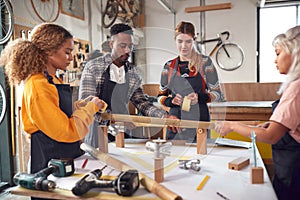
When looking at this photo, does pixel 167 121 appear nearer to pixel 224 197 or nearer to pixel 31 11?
pixel 224 197

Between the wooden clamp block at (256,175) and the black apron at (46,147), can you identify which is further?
the black apron at (46,147)

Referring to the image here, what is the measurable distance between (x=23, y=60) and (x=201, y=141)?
3.01 feet

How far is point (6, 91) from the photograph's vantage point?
2771 mm

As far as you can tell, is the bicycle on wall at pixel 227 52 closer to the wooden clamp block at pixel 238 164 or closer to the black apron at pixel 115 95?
the black apron at pixel 115 95

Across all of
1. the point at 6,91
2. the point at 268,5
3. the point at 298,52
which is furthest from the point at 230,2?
the point at 298,52

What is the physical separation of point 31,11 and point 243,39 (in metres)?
4.33

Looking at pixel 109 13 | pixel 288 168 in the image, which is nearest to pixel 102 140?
pixel 288 168

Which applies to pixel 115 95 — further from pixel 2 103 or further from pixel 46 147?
pixel 2 103

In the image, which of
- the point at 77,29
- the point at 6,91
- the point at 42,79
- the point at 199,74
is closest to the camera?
the point at 42,79

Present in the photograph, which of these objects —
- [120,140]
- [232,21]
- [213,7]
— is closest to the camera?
[120,140]

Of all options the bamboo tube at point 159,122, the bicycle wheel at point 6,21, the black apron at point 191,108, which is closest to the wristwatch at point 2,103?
the bicycle wheel at point 6,21

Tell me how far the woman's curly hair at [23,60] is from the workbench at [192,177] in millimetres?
468

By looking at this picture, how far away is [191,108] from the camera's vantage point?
4.55 ft

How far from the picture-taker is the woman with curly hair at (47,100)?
1165 millimetres
